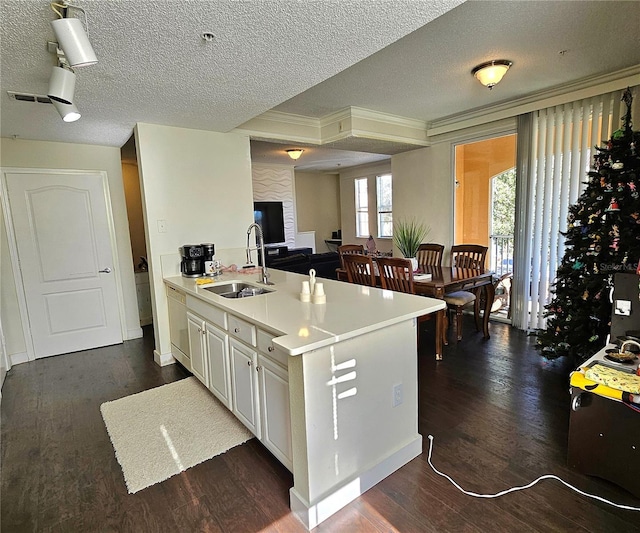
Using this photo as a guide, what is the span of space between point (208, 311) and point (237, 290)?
0.59m

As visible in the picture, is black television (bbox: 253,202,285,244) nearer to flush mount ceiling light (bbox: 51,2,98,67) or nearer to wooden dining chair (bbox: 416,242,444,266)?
wooden dining chair (bbox: 416,242,444,266)

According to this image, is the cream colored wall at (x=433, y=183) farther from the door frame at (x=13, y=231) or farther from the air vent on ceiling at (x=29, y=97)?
the air vent on ceiling at (x=29, y=97)

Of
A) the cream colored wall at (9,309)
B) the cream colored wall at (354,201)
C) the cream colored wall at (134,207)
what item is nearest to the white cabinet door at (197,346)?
the cream colored wall at (9,309)

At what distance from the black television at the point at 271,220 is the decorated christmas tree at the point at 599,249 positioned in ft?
20.4

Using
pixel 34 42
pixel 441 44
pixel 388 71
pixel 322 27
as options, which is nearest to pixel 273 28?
pixel 322 27

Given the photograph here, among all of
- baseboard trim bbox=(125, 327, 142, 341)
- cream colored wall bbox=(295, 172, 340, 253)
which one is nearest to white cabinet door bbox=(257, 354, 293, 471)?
baseboard trim bbox=(125, 327, 142, 341)

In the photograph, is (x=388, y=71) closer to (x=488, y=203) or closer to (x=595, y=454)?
(x=595, y=454)

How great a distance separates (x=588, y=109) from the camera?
355cm

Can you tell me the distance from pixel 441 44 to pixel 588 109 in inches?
78.0

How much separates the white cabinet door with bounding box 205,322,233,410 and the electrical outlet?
1040 millimetres

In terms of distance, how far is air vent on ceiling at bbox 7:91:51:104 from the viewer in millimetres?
2315

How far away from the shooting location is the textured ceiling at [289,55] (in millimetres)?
1565

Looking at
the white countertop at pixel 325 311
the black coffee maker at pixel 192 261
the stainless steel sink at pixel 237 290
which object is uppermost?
the black coffee maker at pixel 192 261

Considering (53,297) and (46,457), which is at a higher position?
(53,297)
